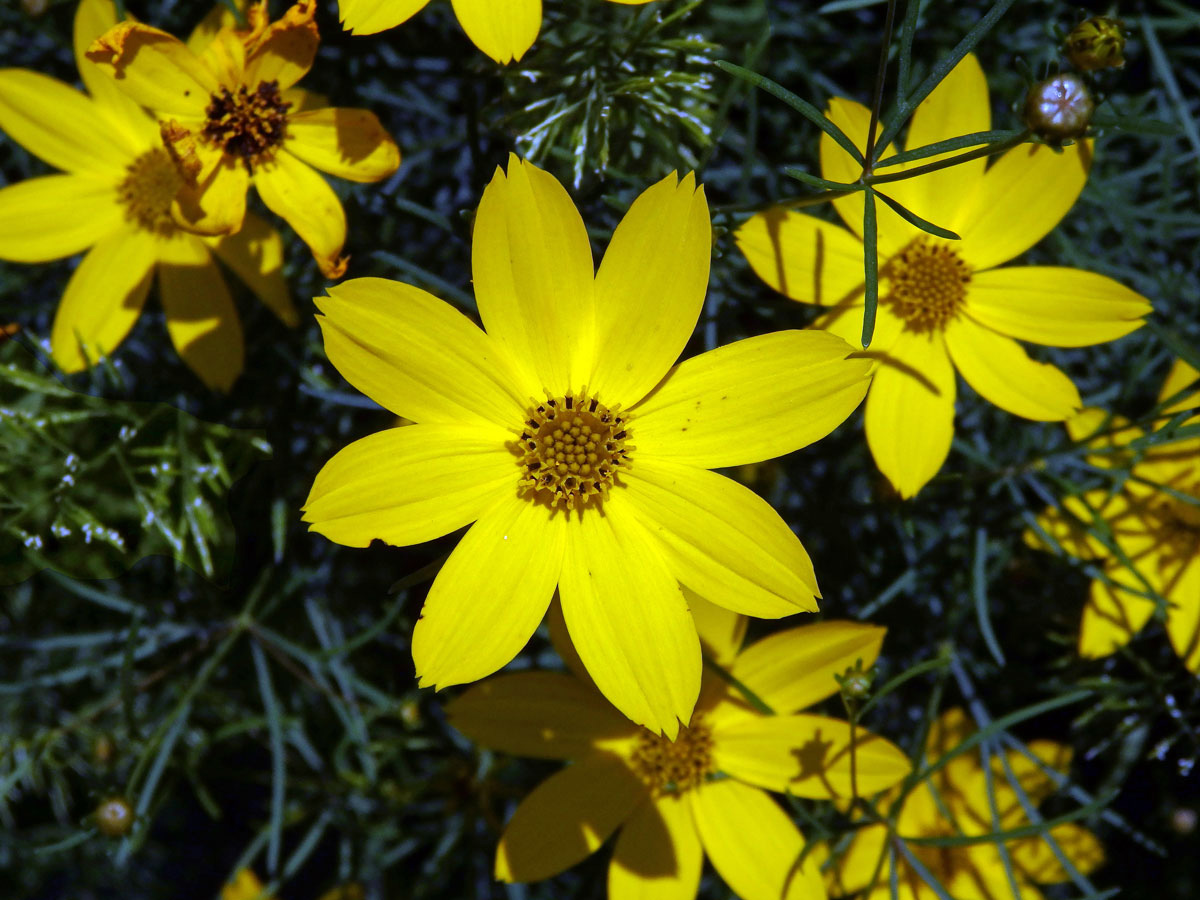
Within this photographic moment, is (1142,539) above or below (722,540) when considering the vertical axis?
above

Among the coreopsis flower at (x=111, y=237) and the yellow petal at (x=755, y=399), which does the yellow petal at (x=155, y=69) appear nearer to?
the coreopsis flower at (x=111, y=237)

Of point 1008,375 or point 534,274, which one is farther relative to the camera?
point 1008,375

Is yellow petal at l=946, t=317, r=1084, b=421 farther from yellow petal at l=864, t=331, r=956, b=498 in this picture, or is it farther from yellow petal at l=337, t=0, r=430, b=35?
yellow petal at l=337, t=0, r=430, b=35

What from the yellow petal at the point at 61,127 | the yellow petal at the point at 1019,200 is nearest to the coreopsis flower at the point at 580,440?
the yellow petal at the point at 1019,200

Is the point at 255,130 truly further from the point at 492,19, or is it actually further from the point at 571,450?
the point at 571,450

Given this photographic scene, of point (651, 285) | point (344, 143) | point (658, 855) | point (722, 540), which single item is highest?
point (344, 143)

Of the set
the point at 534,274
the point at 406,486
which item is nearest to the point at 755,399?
the point at 534,274
